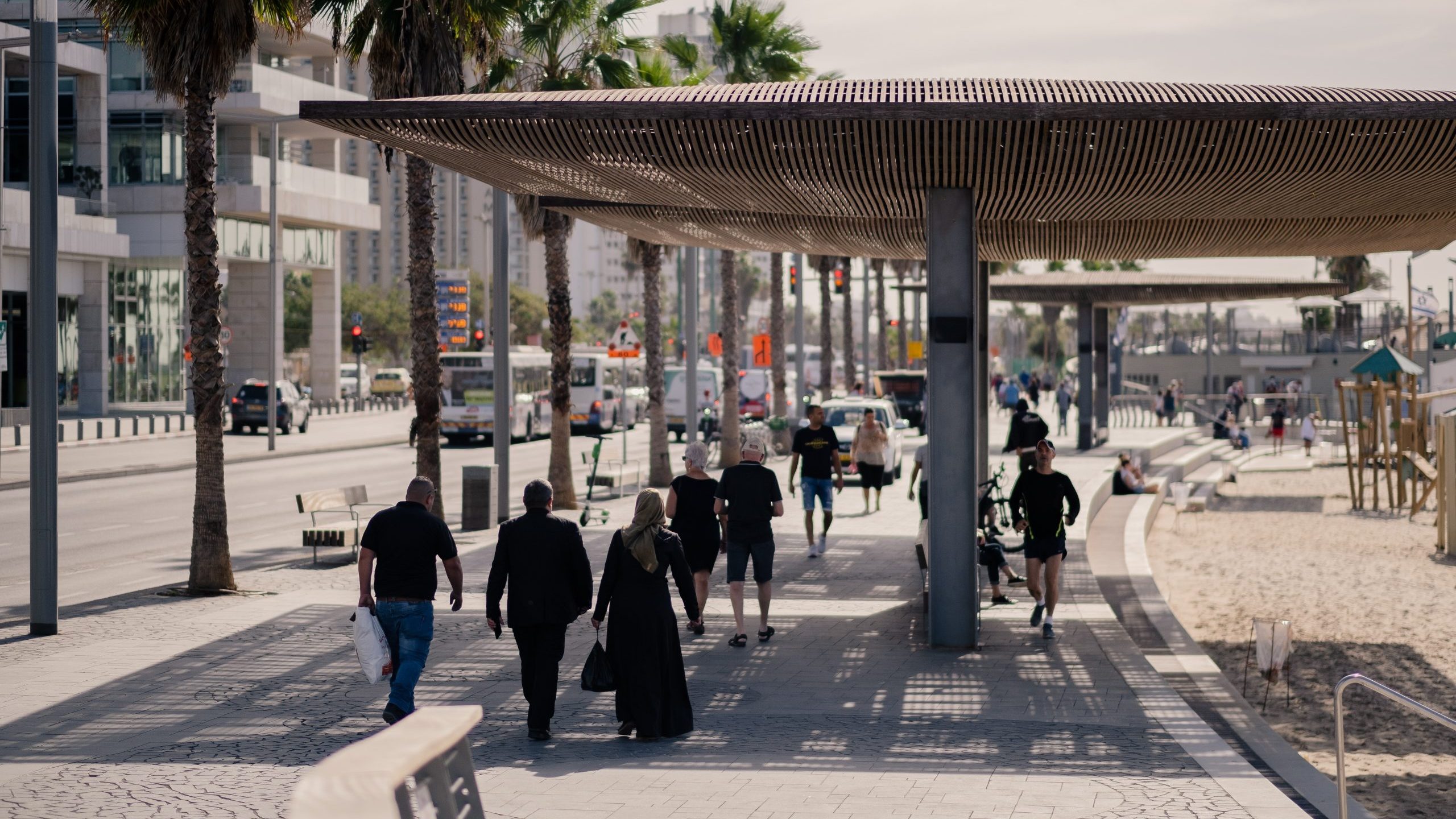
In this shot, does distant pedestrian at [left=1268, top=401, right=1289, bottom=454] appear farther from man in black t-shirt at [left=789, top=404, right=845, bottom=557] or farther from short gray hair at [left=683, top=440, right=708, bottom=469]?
Answer: short gray hair at [left=683, top=440, right=708, bottom=469]

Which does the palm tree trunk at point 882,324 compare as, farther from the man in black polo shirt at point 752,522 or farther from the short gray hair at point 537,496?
the short gray hair at point 537,496

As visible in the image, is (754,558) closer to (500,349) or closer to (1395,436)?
(500,349)

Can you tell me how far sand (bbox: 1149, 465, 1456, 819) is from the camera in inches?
436

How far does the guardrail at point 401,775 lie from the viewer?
341cm

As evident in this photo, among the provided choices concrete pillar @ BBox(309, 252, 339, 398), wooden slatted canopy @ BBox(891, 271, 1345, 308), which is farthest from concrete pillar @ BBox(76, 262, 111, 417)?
wooden slatted canopy @ BBox(891, 271, 1345, 308)

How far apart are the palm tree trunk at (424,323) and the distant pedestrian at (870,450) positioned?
20.0 feet

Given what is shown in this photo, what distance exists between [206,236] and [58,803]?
338 inches

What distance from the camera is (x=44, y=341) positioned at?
12836 mm

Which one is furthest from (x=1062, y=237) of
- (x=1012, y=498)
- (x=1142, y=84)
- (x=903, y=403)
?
(x=903, y=403)

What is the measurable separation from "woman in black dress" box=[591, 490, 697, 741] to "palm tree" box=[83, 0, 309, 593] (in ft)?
22.8

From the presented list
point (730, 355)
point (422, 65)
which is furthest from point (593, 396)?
point (422, 65)

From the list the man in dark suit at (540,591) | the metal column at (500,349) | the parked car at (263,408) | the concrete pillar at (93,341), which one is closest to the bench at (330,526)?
the metal column at (500,349)

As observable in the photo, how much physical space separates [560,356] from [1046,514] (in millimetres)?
13188

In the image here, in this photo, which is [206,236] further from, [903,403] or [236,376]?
[236,376]
